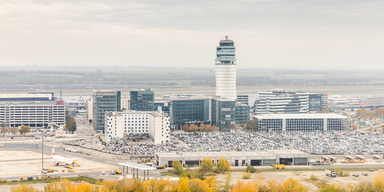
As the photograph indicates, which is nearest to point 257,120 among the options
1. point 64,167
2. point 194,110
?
point 194,110

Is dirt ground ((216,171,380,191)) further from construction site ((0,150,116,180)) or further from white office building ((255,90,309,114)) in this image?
white office building ((255,90,309,114))

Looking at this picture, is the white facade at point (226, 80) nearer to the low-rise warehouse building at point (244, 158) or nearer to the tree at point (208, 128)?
the tree at point (208, 128)

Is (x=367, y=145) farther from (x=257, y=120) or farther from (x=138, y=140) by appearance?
(x=138, y=140)

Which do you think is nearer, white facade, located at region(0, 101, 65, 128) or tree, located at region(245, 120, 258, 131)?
tree, located at region(245, 120, 258, 131)

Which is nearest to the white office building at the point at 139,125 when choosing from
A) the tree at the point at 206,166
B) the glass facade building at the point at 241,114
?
the tree at the point at 206,166

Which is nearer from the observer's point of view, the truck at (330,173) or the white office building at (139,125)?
the truck at (330,173)

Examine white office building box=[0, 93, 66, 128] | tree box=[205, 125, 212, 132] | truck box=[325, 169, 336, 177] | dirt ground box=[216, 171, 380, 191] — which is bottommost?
dirt ground box=[216, 171, 380, 191]

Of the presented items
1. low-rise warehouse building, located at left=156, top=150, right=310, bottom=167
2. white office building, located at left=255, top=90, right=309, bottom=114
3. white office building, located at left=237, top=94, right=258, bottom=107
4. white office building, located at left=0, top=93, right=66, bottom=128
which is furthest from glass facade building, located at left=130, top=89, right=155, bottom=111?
white office building, located at left=237, top=94, right=258, bottom=107
